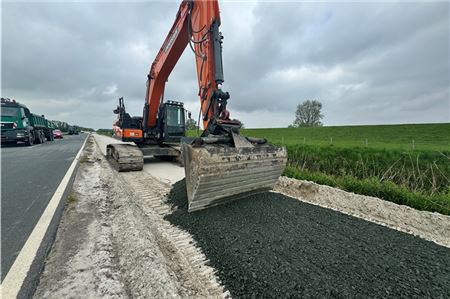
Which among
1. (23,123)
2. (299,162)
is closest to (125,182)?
(299,162)

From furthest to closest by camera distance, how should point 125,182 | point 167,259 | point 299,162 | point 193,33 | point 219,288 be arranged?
point 299,162
point 125,182
point 193,33
point 167,259
point 219,288

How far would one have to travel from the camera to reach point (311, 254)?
6.80 feet

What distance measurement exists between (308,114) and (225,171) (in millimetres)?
53015

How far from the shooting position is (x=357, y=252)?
2.12 m

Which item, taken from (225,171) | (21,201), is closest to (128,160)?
(21,201)

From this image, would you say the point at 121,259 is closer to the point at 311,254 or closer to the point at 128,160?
the point at 311,254

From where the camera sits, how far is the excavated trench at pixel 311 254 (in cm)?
167

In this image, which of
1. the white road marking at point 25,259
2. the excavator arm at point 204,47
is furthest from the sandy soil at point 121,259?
the excavator arm at point 204,47

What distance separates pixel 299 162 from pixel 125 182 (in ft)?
20.4

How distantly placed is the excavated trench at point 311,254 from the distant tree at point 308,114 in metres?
50.6

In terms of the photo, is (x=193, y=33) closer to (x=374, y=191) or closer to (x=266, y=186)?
(x=266, y=186)

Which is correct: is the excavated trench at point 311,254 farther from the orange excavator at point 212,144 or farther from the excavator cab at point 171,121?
the excavator cab at point 171,121

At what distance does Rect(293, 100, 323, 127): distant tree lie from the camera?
49844 millimetres

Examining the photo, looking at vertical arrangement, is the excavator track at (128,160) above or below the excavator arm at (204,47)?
below
